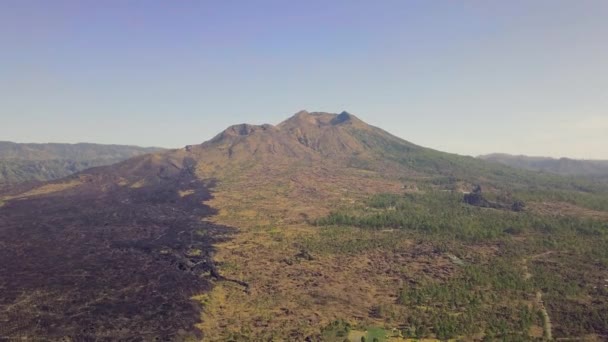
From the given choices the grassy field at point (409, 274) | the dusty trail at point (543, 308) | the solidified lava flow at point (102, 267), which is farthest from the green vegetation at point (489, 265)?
the solidified lava flow at point (102, 267)

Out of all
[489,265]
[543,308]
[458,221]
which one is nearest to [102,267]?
[489,265]

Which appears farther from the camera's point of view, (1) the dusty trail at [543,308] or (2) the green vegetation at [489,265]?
(2) the green vegetation at [489,265]

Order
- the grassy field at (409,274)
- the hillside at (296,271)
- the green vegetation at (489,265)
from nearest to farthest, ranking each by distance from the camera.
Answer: the hillside at (296,271) < the grassy field at (409,274) < the green vegetation at (489,265)

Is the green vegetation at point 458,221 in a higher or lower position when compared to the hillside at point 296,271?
higher

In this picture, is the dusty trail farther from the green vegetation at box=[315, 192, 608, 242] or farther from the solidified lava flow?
the solidified lava flow

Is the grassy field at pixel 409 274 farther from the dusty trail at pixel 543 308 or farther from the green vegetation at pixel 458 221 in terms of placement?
the dusty trail at pixel 543 308

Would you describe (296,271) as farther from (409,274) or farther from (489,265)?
(489,265)

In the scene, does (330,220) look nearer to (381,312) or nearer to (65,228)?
(381,312)

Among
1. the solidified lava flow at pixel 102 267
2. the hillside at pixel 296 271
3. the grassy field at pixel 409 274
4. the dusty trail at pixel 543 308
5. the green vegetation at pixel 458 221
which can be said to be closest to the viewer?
the dusty trail at pixel 543 308
